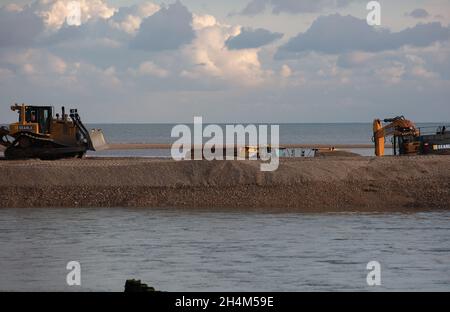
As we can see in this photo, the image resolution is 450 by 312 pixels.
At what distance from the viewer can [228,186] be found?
116 ft

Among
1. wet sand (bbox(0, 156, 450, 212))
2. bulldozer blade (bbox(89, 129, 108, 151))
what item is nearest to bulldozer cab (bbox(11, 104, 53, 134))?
bulldozer blade (bbox(89, 129, 108, 151))

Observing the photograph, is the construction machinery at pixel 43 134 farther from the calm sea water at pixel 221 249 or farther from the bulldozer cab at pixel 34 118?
the calm sea water at pixel 221 249

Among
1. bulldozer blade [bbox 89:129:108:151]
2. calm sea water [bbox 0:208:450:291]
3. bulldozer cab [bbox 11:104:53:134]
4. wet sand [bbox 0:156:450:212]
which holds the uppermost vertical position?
bulldozer cab [bbox 11:104:53:134]

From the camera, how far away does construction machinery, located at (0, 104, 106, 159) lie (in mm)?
40844

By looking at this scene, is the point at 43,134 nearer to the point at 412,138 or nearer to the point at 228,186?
the point at 228,186

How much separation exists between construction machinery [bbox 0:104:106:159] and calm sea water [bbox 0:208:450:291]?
7603 millimetres

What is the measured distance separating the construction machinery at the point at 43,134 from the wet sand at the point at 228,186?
3.21m

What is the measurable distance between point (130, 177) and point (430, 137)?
1674cm

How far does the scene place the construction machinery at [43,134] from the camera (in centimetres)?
4084

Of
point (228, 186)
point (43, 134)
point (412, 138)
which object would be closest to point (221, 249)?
point (228, 186)

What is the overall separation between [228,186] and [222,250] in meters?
10.5

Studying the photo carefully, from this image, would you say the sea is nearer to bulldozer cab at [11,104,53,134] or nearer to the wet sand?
the wet sand

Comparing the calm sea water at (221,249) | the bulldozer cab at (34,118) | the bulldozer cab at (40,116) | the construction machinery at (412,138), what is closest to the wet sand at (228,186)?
the calm sea water at (221,249)

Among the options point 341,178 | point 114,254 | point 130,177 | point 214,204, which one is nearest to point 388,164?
point 341,178
